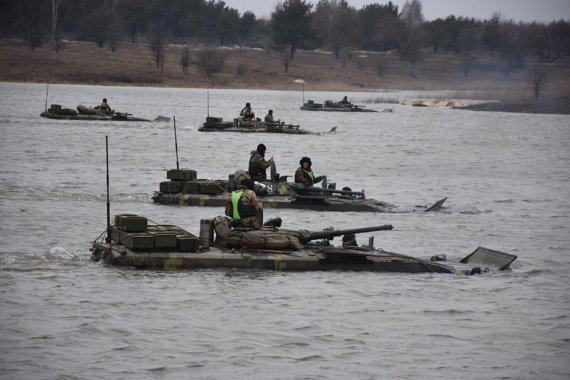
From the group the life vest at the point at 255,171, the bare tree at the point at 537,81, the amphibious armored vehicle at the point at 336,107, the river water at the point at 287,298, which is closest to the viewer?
the river water at the point at 287,298

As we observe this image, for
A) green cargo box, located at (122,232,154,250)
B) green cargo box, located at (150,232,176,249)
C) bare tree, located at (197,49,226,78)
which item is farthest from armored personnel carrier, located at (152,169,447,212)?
bare tree, located at (197,49,226,78)

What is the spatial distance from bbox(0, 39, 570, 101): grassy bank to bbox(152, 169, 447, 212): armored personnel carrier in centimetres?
8304

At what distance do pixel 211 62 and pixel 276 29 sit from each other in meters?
28.2

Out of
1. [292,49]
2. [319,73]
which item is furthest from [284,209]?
[292,49]

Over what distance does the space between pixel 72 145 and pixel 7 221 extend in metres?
27.9

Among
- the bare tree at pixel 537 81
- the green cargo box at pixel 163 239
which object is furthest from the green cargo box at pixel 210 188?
the bare tree at pixel 537 81

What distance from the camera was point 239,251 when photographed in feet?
76.0

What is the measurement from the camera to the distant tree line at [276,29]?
146 m

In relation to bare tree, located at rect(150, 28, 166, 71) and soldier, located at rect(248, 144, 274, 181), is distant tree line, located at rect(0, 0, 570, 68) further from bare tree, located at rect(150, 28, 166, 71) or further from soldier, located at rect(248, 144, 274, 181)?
soldier, located at rect(248, 144, 274, 181)

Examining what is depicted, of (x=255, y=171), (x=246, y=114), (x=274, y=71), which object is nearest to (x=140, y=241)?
(x=255, y=171)

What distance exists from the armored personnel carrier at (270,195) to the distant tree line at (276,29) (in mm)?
97731

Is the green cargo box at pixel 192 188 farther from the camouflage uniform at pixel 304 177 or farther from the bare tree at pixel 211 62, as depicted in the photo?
the bare tree at pixel 211 62

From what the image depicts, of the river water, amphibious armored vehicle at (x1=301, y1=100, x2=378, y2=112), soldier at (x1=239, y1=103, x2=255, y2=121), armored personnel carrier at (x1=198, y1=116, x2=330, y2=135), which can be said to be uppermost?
soldier at (x1=239, y1=103, x2=255, y2=121)

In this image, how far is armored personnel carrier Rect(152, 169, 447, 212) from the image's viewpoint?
33.0 m
